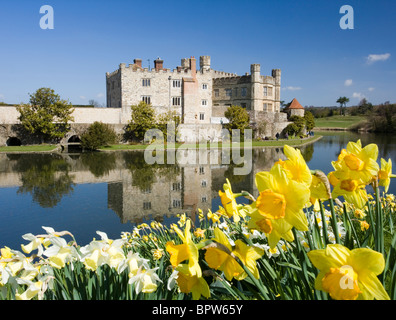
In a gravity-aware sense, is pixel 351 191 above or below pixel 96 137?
below

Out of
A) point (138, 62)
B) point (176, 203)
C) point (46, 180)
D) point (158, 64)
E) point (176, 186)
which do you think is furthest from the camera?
point (158, 64)

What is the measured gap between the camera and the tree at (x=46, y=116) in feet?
92.6

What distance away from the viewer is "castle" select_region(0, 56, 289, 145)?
32.2m

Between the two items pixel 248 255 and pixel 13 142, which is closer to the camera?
pixel 248 255

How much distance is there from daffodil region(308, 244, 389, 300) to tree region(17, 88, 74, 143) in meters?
30.7

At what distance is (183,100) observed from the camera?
3469cm

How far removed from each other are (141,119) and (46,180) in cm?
1755

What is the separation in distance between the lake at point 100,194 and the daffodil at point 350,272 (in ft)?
20.4

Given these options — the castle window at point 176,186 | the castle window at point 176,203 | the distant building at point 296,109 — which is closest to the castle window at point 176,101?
the distant building at point 296,109

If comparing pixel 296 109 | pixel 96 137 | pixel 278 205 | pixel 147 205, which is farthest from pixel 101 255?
pixel 296 109

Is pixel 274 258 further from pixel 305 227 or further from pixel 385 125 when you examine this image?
A: pixel 385 125

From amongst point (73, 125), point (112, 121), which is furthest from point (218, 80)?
point (73, 125)

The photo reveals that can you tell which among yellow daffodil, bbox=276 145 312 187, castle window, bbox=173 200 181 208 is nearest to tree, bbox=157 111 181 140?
castle window, bbox=173 200 181 208

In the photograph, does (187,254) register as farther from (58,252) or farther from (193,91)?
(193,91)
